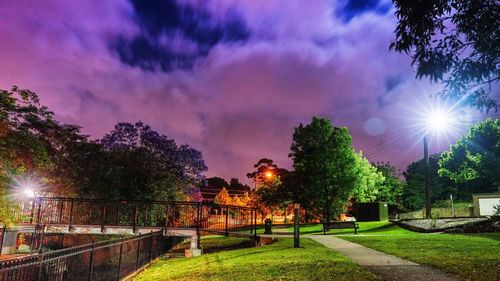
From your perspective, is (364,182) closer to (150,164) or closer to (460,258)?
(150,164)

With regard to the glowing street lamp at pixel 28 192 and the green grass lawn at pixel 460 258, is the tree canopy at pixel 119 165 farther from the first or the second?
the green grass lawn at pixel 460 258

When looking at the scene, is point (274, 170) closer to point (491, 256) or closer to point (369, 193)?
point (369, 193)

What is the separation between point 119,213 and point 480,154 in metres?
38.5

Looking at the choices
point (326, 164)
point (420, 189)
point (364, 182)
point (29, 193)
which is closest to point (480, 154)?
point (364, 182)

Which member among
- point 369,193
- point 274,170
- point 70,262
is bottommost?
point 70,262

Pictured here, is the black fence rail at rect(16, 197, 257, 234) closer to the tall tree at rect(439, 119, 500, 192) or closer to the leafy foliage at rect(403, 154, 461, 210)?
the tall tree at rect(439, 119, 500, 192)

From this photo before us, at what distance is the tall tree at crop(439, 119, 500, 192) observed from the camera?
4072cm

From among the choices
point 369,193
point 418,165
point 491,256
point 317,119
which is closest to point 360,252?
point 491,256

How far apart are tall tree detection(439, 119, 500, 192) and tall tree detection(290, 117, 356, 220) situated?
16.2 metres

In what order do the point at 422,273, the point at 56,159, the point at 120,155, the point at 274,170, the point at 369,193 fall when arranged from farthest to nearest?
the point at 274,170
the point at 369,193
the point at 120,155
the point at 56,159
the point at 422,273

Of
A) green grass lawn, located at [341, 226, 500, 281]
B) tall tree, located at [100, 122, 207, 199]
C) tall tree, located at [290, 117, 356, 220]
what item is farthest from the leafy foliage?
green grass lawn, located at [341, 226, 500, 281]

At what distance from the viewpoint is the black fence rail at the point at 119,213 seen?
816 inches

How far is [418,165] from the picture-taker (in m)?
70.9

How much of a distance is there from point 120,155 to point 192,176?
6.89m
